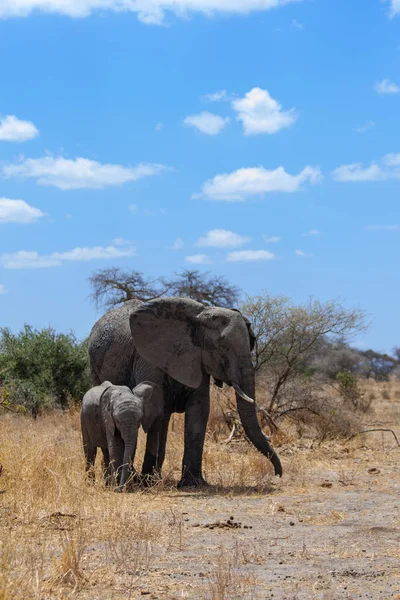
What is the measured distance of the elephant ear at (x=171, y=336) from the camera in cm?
1091

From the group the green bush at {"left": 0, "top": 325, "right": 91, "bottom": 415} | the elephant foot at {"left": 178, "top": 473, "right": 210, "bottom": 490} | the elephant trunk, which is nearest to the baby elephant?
the elephant foot at {"left": 178, "top": 473, "right": 210, "bottom": 490}

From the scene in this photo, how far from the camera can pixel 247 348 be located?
10656 mm

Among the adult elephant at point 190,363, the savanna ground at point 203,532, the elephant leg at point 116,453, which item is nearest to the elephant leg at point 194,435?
the adult elephant at point 190,363

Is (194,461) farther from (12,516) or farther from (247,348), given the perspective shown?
(12,516)

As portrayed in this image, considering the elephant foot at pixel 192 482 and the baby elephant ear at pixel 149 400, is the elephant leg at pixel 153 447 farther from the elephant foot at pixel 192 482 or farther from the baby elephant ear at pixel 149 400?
the elephant foot at pixel 192 482

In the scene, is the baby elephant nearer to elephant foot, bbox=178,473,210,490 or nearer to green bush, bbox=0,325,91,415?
elephant foot, bbox=178,473,210,490

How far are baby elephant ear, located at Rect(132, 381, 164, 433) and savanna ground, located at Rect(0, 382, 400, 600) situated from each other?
0.82 meters

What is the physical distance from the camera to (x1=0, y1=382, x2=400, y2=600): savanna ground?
18.6 feet

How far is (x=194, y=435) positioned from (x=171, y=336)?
4.06ft

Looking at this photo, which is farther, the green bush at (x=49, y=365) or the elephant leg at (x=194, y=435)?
the green bush at (x=49, y=365)

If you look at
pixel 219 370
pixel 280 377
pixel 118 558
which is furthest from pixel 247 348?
pixel 280 377

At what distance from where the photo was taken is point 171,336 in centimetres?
1104

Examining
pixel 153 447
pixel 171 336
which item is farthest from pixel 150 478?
pixel 171 336

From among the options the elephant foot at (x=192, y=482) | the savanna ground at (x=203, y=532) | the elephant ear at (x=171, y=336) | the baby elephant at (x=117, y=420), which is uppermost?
the elephant ear at (x=171, y=336)
